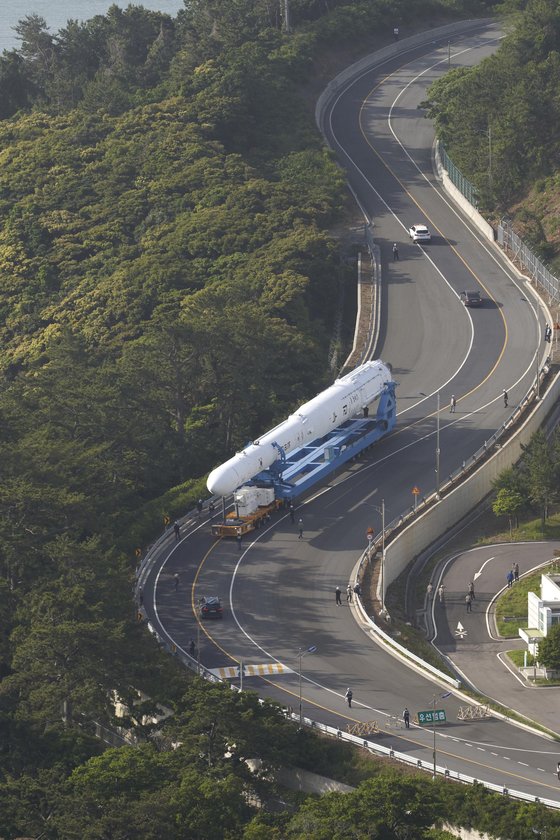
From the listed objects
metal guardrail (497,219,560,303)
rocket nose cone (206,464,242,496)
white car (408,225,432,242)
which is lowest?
rocket nose cone (206,464,242,496)

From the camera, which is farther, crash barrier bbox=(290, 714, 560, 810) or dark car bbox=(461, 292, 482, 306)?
dark car bbox=(461, 292, 482, 306)

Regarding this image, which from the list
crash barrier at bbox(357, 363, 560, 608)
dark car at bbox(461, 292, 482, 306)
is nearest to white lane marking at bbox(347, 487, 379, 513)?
crash barrier at bbox(357, 363, 560, 608)

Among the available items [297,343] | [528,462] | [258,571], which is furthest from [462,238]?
[258,571]

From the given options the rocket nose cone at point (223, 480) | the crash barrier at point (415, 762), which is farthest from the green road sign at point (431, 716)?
the rocket nose cone at point (223, 480)

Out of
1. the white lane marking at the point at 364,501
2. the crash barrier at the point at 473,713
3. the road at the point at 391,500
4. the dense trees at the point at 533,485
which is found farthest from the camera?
the dense trees at the point at 533,485

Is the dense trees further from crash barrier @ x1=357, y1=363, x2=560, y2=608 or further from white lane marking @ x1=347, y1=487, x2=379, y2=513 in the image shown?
white lane marking @ x1=347, y1=487, x2=379, y2=513

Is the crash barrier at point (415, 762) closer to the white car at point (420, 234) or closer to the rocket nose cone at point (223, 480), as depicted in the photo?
the rocket nose cone at point (223, 480)
